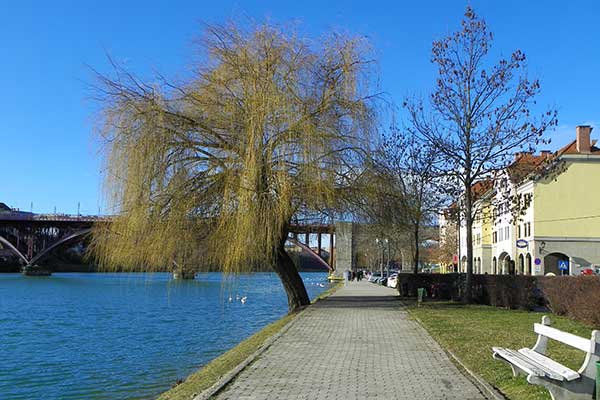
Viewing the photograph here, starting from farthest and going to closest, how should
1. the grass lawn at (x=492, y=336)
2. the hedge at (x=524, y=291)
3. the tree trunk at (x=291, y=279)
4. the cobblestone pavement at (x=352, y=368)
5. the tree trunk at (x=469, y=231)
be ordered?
the tree trunk at (x=469, y=231), the tree trunk at (x=291, y=279), the hedge at (x=524, y=291), the grass lawn at (x=492, y=336), the cobblestone pavement at (x=352, y=368)

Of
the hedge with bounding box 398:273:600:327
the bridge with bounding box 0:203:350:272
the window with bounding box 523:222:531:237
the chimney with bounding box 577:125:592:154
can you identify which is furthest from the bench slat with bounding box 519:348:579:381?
the chimney with bounding box 577:125:592:154

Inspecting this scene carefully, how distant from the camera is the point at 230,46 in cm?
1972

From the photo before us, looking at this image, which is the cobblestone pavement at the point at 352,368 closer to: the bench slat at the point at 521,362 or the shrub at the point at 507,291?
the bench slat at the point at 521,362

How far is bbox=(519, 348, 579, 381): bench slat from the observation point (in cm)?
672

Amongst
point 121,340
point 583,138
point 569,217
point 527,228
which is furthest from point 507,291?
point 583,138

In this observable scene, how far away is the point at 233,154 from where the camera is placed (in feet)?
63.4

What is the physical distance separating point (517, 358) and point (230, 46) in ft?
48.3

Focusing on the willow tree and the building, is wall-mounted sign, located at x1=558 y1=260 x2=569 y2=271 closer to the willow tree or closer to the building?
the building

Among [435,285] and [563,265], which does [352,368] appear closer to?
[435,285]

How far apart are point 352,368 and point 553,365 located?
345cm

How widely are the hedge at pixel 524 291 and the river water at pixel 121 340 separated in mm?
7401

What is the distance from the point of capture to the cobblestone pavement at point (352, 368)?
26.1ft

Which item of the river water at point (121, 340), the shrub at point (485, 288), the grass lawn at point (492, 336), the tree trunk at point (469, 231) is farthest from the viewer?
the tree trunk at point (469, 231)

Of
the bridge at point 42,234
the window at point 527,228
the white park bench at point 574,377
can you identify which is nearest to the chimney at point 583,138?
the window at point 527,228
